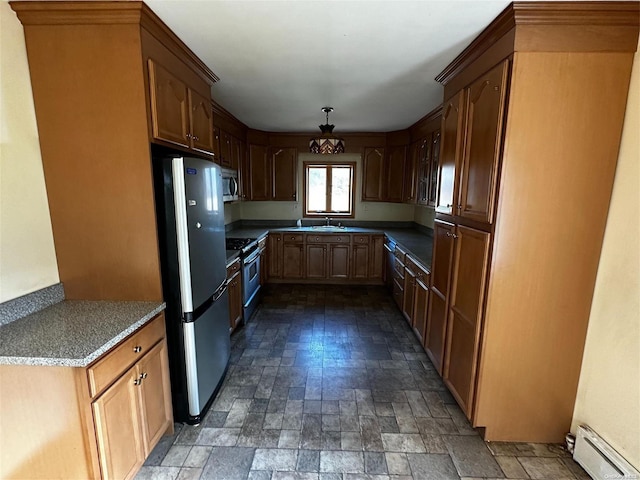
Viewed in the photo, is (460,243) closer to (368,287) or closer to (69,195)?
(69,195)

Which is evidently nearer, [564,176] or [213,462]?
[564,176]

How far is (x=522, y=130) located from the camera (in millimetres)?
1593

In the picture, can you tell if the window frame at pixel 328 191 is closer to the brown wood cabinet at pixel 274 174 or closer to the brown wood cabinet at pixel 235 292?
the brown wood cabinet at pixel 274 174

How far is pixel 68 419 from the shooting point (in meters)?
1.29

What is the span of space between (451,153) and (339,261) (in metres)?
2.84

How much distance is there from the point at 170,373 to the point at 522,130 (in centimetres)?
242

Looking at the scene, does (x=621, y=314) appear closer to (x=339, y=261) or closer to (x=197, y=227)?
(x=197, y=227)

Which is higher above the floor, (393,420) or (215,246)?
(215,246)

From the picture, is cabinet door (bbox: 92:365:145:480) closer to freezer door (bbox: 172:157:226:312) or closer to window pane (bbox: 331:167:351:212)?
freezer door (bbox: 172:157:226:312)

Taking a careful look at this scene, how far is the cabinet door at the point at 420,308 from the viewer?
2.79 metres

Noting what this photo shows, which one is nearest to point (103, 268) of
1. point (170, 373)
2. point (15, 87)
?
point (170, 373)

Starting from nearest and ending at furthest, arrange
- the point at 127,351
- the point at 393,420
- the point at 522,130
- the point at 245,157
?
the point at 127,351 < the point at 522,130 < the point at 393,420 < the point at 245,157

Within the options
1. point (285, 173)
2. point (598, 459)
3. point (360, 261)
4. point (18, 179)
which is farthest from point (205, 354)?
point (285, 173)

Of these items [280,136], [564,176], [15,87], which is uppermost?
[280,136]
